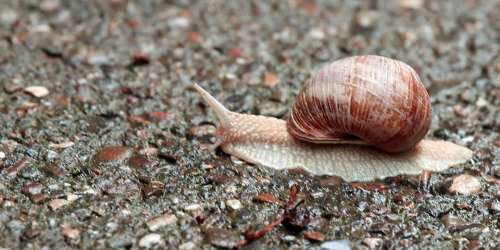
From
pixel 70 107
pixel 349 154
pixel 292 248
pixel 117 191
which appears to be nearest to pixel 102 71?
pixel 70 107

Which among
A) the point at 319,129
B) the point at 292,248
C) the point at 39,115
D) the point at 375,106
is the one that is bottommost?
the point at 39,115

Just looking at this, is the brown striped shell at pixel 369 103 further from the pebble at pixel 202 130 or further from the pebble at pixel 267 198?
the pebble at pixel 202 130

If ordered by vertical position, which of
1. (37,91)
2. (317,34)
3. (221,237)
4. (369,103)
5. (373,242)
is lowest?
(37,91)

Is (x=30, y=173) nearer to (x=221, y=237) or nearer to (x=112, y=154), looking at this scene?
(x=112, y=154)

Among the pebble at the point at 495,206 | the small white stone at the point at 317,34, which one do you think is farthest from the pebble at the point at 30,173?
the small white stone at the point at 317,34

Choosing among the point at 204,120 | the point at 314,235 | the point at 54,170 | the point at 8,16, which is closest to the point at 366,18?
the point at 204,120

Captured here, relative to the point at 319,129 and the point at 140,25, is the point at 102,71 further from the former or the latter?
the point at 319,129

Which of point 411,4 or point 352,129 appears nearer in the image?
point 352,129
